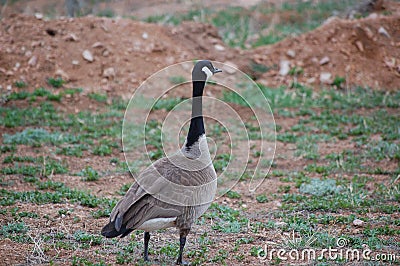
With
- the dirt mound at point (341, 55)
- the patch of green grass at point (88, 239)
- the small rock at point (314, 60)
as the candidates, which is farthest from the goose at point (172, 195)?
the small rock at point (314, 60)

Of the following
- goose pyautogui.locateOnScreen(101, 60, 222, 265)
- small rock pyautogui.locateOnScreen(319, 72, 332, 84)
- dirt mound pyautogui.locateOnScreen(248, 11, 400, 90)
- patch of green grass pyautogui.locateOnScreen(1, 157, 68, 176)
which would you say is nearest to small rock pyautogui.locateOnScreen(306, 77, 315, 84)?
dirt mound pyautogui.locateOnScreen(248, 11, 400, 90)

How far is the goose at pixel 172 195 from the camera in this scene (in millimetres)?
5180

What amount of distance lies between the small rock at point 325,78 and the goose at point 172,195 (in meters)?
8.23

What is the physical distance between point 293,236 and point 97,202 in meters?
2.69

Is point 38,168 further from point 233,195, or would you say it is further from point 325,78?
point 325,78

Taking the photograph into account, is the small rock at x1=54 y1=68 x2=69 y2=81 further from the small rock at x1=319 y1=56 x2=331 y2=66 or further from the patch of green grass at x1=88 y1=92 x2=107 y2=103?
the small rock at x1=319 y1=56 x2=331 y2=66

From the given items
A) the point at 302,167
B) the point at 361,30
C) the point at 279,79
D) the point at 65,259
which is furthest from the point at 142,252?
the point at 361,30

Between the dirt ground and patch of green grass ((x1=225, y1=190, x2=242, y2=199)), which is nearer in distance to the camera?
patch of green grass ((x1=225, y1=190, x2=242, y2=199))

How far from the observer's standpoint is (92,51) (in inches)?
514

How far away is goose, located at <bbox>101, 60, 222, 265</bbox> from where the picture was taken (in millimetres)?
5180

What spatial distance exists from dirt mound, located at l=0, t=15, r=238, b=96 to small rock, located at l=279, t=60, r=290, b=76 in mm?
1328

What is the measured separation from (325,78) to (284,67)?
42.3 inches

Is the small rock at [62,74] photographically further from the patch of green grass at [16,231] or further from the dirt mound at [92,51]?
the patch of green grass at [16,231]

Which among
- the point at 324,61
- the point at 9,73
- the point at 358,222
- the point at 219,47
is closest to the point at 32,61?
the point at 9,73
